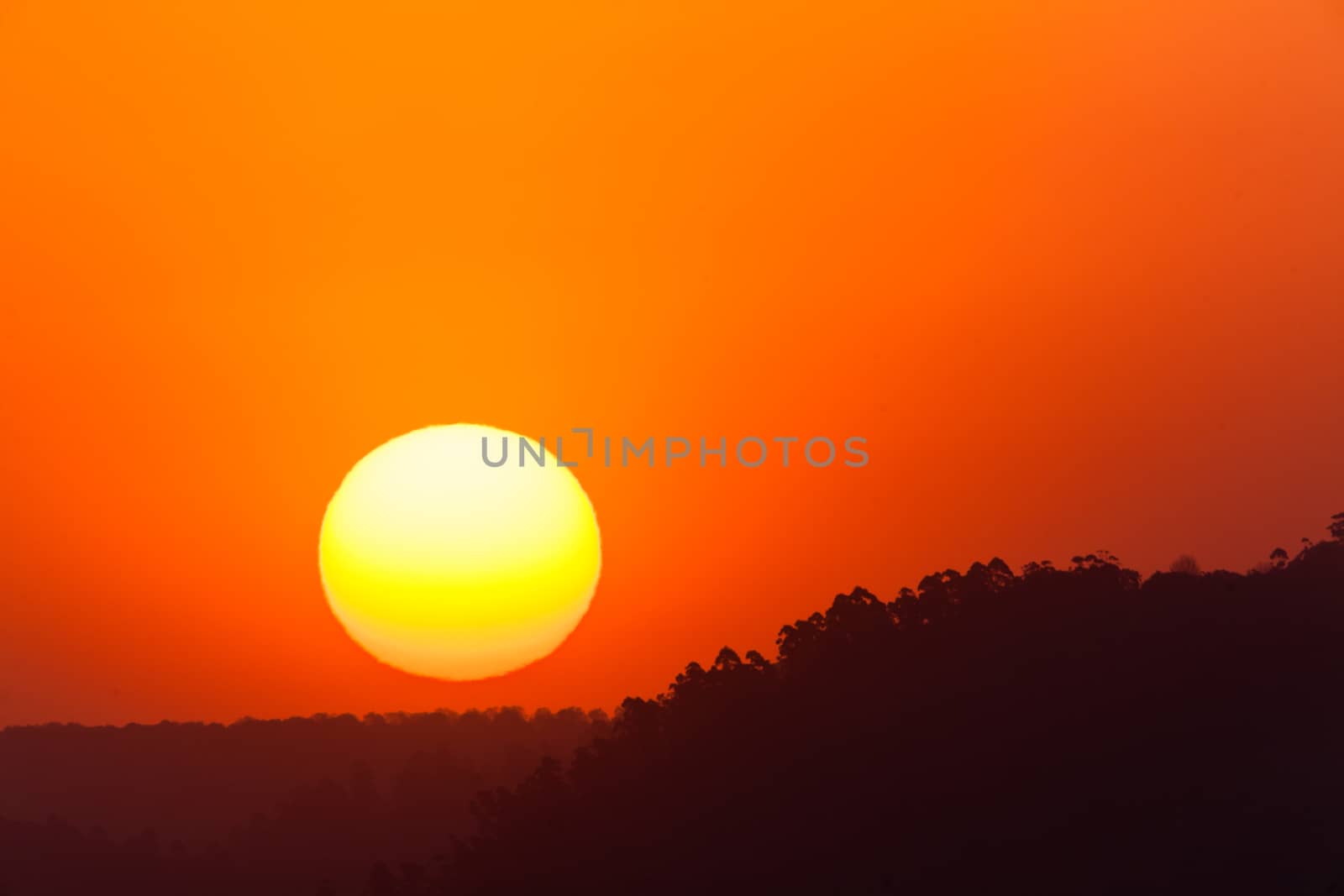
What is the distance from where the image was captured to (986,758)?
8631cm

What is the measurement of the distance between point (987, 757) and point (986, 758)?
0.06 metres

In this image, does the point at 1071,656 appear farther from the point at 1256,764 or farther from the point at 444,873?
the point at 444,873

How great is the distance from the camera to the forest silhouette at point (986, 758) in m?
77.8

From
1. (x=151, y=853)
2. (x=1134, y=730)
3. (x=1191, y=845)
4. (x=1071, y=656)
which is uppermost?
(x=151, y=853)

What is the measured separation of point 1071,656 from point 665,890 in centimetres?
2482

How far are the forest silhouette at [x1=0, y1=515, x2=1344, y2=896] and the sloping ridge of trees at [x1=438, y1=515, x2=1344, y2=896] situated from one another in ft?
0.42

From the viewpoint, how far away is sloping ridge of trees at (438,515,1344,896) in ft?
255

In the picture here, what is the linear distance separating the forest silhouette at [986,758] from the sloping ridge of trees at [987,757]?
0.42 feet

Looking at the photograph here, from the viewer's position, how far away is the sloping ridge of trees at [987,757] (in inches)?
3061

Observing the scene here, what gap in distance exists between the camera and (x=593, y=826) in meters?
94.8

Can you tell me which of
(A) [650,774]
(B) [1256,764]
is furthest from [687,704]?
(B) [1256,764]

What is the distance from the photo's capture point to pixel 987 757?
8631 centimetres

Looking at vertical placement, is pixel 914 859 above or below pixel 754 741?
below

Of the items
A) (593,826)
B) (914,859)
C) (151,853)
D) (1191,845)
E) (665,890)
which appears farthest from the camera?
(151,853)
